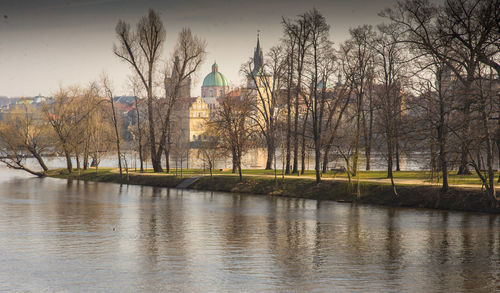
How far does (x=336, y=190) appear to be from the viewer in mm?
44750

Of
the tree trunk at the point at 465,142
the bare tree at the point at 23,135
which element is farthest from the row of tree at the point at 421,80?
the bare tree at the point at 23,135

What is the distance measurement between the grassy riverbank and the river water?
1552 mm

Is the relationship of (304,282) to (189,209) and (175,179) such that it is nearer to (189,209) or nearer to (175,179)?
(189,209)

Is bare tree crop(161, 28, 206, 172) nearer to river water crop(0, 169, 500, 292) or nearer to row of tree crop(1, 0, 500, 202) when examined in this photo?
row of tree crop(1, 0, 500, 202)

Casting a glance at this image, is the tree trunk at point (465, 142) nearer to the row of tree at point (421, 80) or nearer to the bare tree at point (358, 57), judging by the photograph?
the row of tree at point (421, 80)

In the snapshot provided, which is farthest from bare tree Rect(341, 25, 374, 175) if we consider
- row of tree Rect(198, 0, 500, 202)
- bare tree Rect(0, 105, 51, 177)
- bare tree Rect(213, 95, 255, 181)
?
bare tree Rect(0, 105, 51, 177)

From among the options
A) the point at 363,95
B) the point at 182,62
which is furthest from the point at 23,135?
the point at 363,95

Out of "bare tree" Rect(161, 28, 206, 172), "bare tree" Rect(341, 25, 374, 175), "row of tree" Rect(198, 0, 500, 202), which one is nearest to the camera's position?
"row of tree" Rect(198, 0, 500, 202)

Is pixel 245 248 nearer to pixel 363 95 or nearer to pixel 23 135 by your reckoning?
pixel 363 95

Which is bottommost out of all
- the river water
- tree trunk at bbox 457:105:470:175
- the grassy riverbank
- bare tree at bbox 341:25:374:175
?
the river water

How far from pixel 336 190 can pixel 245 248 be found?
20.6 m

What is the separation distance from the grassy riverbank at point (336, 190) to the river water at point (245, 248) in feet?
5.09

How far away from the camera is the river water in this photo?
19438 mm

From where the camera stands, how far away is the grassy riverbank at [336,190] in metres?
36.5
